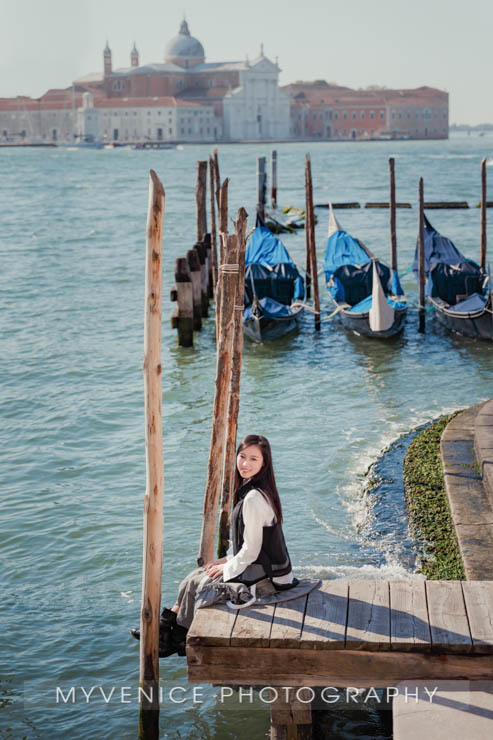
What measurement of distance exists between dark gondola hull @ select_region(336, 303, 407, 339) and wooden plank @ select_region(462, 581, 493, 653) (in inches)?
246

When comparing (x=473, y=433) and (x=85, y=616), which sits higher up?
(x=473, y=433)

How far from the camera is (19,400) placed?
24.0ft

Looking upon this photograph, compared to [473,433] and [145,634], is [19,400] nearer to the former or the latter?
[473,433]

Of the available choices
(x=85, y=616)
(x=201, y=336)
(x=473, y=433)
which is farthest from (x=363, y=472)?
(x=201, y=336)

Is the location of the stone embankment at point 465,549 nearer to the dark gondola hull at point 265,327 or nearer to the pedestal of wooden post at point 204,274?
the dark gondola hull at point 265,327

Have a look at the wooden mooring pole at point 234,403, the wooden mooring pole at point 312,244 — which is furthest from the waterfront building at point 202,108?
the wooden mooring pole at point 234,403

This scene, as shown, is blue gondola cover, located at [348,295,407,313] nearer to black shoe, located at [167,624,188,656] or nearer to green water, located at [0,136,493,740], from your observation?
green water, located at [0,136,493,740]

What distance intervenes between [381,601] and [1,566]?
2.25m

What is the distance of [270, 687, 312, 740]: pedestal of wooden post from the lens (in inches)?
102

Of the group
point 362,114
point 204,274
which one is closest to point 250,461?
point 204,274

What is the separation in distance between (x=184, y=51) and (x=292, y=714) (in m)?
94.1

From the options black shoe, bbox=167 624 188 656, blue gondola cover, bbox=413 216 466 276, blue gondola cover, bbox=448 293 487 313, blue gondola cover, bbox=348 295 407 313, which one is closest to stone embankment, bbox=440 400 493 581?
black shoe, bbox=167 624 188 656

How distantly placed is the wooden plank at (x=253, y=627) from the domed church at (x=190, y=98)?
8325 centimetres

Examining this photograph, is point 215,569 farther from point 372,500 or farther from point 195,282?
point 195,282
